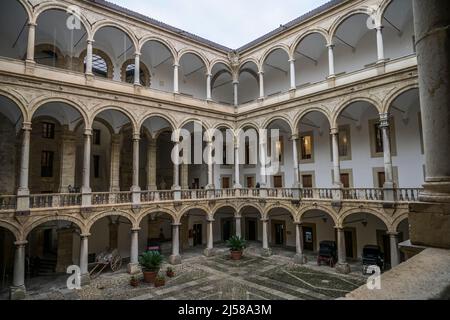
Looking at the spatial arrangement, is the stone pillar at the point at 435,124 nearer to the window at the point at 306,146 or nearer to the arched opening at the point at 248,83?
the window at the point at 306,146

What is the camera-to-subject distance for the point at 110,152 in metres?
20.0

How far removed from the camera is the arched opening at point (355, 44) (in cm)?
1742

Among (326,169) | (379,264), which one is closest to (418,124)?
(326,169)

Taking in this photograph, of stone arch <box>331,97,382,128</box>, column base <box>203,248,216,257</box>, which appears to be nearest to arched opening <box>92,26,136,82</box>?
stone arch <box>331,97,382,128</box>

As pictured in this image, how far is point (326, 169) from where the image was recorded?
797 inches

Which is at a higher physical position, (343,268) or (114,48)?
(114,48)

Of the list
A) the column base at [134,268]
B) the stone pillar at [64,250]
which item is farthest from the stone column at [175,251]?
the stone pillar at [64,250]

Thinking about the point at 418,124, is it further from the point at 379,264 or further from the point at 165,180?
the point at 165,180

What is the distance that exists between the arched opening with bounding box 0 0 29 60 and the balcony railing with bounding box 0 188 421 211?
352 inches

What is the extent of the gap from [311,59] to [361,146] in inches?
303

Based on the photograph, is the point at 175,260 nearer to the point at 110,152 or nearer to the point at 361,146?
the point at 110,152

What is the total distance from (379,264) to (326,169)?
7.25 m

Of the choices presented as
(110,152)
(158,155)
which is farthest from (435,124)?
(158,155)

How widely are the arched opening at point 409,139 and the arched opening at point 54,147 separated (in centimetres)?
1974
